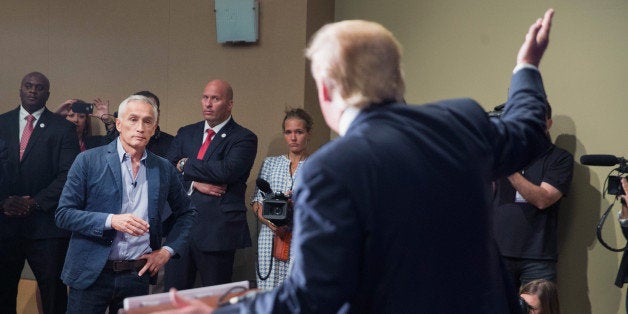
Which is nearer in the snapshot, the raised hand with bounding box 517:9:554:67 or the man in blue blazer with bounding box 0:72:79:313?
the raised hand with bounding box 517:9:554:67

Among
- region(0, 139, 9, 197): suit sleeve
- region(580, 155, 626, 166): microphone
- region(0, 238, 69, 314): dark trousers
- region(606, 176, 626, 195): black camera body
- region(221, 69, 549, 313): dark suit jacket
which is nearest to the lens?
region(221, 69, 549, 313): dark suit jacket

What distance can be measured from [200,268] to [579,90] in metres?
2.78

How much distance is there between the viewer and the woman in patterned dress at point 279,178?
15.9 feet

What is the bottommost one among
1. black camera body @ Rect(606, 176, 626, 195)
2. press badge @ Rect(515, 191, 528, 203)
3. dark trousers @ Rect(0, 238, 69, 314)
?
dark trousers @ Rect(0, 238, 69, 314)

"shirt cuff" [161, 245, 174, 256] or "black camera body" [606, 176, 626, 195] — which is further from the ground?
"black camera body" [606, 176, 626, 195]

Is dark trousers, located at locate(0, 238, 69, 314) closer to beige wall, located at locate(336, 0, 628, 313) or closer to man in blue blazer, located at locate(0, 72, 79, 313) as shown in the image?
man in blue blazer, located at locate(0, 72, 79, 313)

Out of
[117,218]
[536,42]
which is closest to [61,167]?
[117,218]

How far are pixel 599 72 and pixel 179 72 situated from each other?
127 inches

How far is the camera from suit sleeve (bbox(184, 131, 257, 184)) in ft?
15.7

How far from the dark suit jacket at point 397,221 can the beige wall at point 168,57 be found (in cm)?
406

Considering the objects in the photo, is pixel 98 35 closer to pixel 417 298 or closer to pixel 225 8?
pixel 225 8

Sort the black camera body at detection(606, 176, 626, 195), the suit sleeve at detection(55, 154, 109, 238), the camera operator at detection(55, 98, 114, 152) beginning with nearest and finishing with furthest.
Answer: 1. the suit sleeve at detection(55, 154, 109, 238)
2. the black camera body at detection(606, 176, 626, 195)
3. the camera operator at detection(55, 98, 114, 152)

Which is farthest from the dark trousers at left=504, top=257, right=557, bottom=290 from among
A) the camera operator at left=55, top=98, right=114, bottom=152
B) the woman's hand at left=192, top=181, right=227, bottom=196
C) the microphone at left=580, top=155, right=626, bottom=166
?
the camera operator at left=55, top=98, right=114, bottom=152

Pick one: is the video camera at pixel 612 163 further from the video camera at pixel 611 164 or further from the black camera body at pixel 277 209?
the black camera body at pixel 277 209
